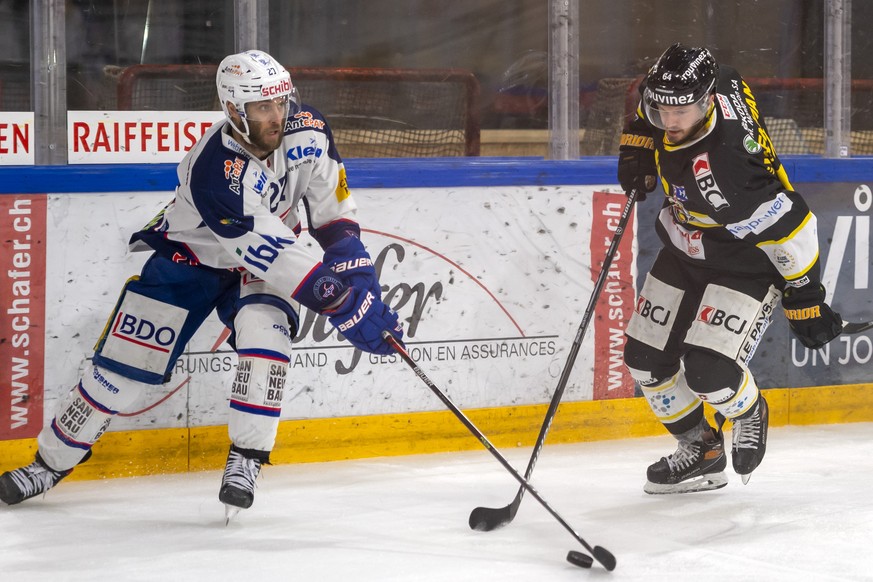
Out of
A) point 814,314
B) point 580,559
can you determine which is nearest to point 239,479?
point 580,559

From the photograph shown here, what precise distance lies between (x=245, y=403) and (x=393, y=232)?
1021 millimetres

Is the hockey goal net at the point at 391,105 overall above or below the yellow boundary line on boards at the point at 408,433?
above

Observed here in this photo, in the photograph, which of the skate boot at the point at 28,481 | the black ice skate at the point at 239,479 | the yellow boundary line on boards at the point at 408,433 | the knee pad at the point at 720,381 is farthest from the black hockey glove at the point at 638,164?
the skate boot at the point at 28,481

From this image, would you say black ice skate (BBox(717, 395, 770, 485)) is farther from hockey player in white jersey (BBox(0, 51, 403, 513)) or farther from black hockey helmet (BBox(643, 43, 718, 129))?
hockey player in white jersey (BBox(0, 51, 403, 513))

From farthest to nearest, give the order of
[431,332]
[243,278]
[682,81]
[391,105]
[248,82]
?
[391,105] → [431,332] → [243,278] → [682,81] → [248,82]

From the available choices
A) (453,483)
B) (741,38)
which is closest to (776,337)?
(741,38)

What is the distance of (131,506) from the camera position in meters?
3.30

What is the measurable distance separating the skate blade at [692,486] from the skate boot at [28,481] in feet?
5.33

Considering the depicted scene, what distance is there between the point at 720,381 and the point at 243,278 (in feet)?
4.23

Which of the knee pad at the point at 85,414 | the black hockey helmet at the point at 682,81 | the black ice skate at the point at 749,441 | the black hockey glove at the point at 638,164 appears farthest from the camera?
the black hockey glove at the point at 638,164

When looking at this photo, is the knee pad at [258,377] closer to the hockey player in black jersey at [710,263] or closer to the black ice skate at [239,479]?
the black ice skate at [239,479]

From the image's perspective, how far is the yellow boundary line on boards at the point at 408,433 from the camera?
3.62 metres

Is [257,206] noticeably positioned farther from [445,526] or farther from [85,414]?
[445,526]

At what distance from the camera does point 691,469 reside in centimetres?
349
